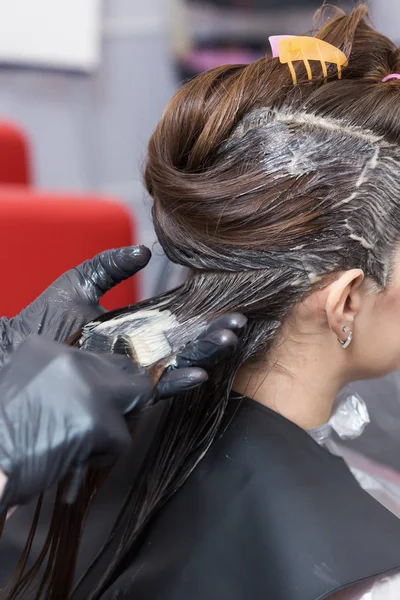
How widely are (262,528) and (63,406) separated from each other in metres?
0.28

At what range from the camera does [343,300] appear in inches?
34.4

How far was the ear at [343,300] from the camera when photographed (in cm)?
86

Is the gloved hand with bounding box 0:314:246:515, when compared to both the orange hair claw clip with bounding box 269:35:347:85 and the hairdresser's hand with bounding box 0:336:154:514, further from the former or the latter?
the orange hair claw clip with bounding box 269:35:347:85

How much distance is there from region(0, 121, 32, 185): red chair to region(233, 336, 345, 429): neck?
1381 mm

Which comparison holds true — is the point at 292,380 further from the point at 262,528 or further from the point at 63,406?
the point at 63,406

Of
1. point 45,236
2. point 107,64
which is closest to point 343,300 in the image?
point 45,236

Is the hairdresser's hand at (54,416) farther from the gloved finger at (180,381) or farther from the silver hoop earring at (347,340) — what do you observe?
the silver hoop earring at (347,340)

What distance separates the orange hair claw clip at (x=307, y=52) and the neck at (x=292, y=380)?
35 cm

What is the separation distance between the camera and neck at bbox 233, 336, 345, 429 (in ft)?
3.06

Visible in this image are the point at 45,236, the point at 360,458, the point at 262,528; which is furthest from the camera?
the point at 45,236

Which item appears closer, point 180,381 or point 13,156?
point 180,381

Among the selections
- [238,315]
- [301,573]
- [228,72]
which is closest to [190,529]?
[301,573]

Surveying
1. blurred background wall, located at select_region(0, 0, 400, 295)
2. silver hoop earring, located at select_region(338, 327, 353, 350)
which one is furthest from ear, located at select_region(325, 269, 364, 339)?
blurred background wall, located at select_region(0, 0, 400, 295)

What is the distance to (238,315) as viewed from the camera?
78 cm
